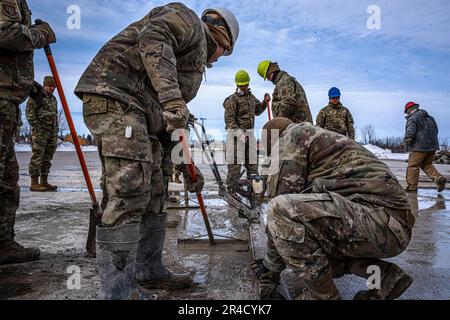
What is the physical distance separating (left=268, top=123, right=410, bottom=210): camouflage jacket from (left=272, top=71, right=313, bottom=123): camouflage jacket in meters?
3.32

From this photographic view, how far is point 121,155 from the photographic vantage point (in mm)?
1989

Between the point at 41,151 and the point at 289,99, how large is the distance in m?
4.47

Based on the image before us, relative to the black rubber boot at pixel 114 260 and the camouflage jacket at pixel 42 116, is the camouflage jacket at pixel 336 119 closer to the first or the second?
the camouflage jacket at pixel 42 116

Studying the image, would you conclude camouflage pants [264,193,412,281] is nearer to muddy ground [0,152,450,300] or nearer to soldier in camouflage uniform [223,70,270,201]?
muddy ground [0,152,450,300]

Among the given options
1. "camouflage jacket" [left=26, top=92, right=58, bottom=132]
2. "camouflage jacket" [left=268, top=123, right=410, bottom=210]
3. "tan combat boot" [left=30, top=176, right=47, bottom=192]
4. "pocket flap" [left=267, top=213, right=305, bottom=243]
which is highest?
"camouflage jacket" [left=26, top=92, right=58, bottom=132]

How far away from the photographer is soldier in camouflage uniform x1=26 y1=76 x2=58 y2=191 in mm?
6781

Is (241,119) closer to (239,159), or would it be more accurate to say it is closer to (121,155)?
(239,159)

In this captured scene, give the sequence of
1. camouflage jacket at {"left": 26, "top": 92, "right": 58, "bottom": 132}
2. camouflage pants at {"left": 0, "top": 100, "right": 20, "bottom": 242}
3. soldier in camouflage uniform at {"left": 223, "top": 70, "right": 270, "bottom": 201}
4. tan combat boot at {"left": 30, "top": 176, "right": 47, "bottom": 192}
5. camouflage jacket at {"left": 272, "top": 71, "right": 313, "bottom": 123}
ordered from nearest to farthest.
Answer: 1. camouflage pants at {"left": 0, "top": 100, "right": 20, "bottom": 242}
2. camouflage jacket at {"left": 272, "top": 71, "right": 313, "bottom": 123}
3. tan combat boot at {"left": 30, "top": 176, "right": 47, "bottom": 192}
4. camouflage jacket at {"left": 26, "top": 92, "right": 58, "bottom": 132}
5. soldier in camouflage uniform at {"left": 223, "top": 70, "right": 270, "bottom": 201}

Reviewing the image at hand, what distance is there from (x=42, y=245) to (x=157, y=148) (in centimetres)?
169

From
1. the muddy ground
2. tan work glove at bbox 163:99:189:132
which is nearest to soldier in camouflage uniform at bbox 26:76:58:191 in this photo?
the muddy ground

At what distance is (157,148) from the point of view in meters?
2.43

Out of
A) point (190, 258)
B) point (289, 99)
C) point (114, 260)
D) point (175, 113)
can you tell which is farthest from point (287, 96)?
point (114, 260)
